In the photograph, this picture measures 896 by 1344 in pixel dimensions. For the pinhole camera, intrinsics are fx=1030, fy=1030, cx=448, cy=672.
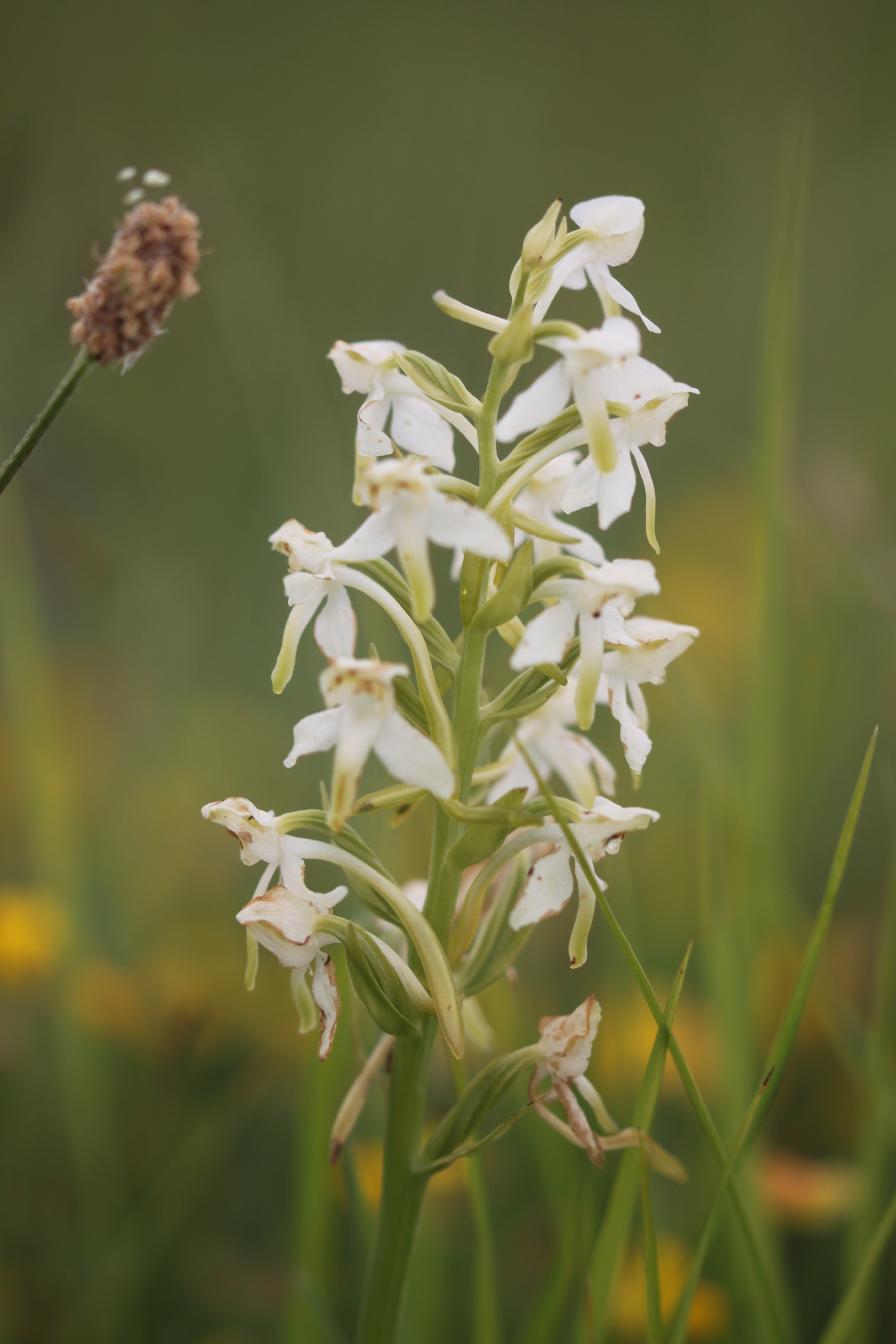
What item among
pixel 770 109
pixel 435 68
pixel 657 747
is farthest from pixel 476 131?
pixel 657 747

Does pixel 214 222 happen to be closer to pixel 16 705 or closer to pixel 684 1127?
pixel 16 705

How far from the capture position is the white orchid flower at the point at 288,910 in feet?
3.54

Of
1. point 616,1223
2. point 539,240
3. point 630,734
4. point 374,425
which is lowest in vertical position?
point 616,1223

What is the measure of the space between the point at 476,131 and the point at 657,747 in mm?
2942

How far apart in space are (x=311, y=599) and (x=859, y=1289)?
3.08 feet

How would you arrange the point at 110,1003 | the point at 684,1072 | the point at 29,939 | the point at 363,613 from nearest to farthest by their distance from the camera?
the point at 684,1072 → the point at 363,613 → the point at 29,939 → the point at 110,1003

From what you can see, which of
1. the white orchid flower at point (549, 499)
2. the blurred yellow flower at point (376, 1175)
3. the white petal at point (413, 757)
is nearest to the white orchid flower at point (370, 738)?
the white petal at point (413, 757)

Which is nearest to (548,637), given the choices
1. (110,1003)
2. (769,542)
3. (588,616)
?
(588,616)

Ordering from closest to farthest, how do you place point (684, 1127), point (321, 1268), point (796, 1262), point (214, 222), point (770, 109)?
point (321, 1268)
point (796, 1262)
point (684, 1127)
point (214, 222)
point (770, 109)

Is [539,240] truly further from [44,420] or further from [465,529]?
[44,420]

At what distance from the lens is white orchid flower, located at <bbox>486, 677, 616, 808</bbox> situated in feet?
4.29

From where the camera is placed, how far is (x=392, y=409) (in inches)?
50.6

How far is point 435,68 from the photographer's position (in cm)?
494

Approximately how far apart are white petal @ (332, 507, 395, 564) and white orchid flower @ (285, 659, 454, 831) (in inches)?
4.9
